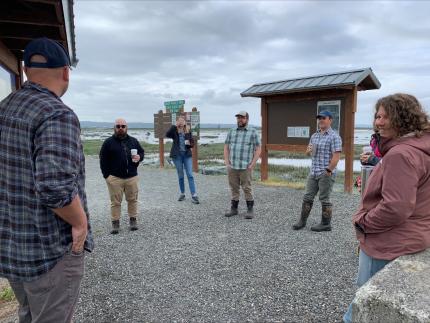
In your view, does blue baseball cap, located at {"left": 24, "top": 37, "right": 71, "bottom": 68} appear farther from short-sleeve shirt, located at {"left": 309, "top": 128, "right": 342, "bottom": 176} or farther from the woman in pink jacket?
short-sleeve shirt, located at {"left": 309, "top": 128, "right": 342, "bottom": 176}

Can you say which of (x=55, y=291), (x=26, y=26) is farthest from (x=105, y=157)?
(x=55, y=291)

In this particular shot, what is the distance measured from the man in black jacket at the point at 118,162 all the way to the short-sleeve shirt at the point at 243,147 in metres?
1.57

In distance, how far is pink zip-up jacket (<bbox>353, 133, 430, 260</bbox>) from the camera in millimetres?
1665

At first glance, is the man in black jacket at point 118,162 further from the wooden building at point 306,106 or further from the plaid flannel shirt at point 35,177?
the wooden building at point 306,106

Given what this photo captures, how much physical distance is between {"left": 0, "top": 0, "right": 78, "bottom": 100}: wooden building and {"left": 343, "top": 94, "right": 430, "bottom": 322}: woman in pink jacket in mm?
2344

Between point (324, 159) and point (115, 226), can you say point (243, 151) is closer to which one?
point (324, 159)

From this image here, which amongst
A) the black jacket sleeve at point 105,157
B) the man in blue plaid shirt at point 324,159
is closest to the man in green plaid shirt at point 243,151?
the man in blue plaid shirt at point 324,159

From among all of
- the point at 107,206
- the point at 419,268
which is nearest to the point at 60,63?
the point at 419,268

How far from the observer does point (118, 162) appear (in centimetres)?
479

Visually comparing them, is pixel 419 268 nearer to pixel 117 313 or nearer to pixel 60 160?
pixel 60 160

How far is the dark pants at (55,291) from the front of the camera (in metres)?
1.52

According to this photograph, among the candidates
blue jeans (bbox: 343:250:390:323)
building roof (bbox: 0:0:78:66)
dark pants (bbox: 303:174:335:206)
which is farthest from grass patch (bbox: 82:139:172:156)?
blue jeans (bbox: 343:250:390:323)

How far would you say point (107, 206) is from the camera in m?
6.91

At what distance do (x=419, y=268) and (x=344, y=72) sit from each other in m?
6.26
